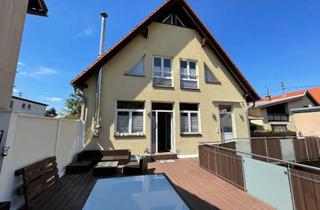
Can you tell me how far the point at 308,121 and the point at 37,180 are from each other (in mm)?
18208

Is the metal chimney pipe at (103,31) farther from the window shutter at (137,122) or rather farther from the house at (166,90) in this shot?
the window shutter at (137,122)

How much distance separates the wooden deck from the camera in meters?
3.66

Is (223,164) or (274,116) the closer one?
(223,164)

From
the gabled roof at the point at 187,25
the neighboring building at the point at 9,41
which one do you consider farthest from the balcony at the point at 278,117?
the neighboring building at the point at 9,41

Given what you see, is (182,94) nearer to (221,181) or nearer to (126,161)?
(126,161)

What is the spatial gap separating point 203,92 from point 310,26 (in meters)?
10.5

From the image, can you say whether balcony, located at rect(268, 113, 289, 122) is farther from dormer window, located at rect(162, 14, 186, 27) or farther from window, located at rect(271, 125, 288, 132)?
dormer window, located at rect(162, 14, 186, 27)

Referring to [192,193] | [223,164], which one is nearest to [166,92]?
[223,164]

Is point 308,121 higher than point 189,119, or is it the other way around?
point 308,121

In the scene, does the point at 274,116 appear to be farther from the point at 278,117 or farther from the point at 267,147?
the point at 267,147

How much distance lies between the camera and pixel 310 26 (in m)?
12.7

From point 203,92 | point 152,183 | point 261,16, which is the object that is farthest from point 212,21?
point 152,183

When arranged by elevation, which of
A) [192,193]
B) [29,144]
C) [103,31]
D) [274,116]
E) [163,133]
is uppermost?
[103,31]

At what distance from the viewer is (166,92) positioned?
9703 millimetres
